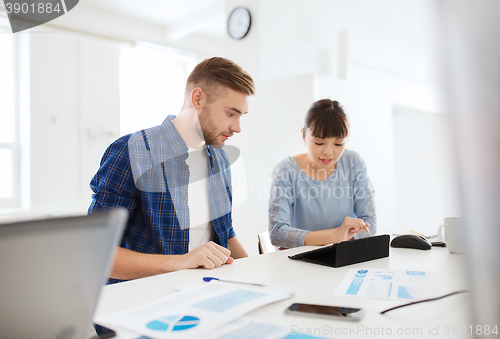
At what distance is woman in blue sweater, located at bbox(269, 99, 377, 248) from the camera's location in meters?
1.89

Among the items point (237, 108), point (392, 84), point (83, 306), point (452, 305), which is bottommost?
point (452, 305)

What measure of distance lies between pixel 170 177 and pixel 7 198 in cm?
257

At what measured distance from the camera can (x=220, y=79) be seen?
162cm

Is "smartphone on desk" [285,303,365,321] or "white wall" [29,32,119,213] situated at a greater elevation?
"white wall" [29,32,119,213]

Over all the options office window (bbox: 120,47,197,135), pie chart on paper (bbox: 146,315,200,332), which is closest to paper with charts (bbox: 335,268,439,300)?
pie chart on paper (bbox: 146,315,200,332)

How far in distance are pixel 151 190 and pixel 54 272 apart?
0.98 metres

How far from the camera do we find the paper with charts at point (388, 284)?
31.2 inches

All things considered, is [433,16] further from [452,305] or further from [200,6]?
[200,6]

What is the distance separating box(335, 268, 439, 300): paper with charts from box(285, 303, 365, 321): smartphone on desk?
0.38ft

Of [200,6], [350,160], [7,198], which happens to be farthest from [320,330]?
[200,6]

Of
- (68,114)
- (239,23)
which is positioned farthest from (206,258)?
(68,114)

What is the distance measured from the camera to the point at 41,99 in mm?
3273

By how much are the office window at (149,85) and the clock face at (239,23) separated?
51.4 inches

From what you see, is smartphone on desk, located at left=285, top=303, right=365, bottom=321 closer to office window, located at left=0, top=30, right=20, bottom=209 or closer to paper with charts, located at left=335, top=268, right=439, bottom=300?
paper with charts, located at left=335, top=268, right=439, bottom=300
